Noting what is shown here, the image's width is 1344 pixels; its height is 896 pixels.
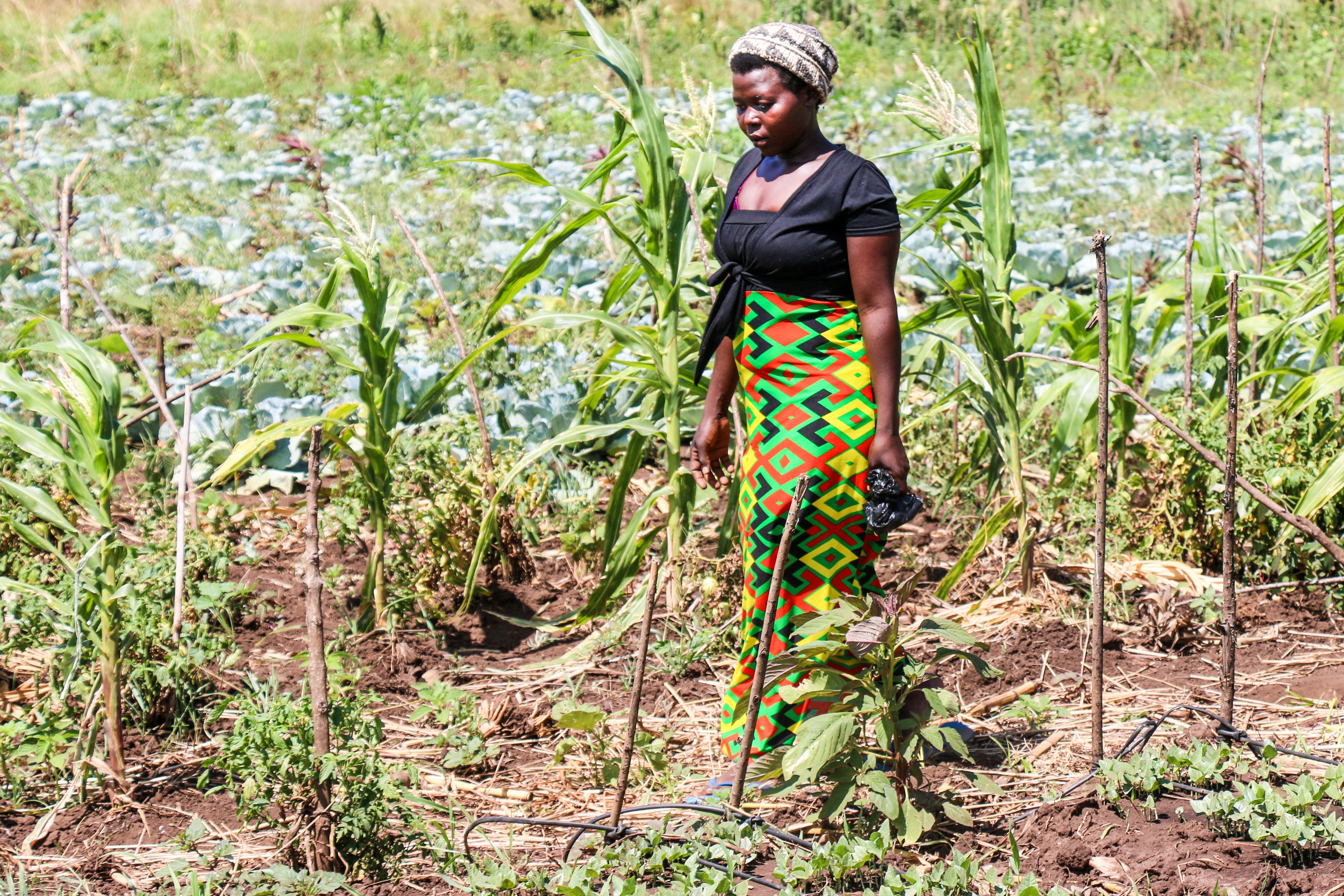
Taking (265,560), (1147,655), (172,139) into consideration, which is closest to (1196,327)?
(1147,655)

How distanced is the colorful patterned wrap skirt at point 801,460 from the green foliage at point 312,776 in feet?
2.26

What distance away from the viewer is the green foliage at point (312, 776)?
1.92 meters

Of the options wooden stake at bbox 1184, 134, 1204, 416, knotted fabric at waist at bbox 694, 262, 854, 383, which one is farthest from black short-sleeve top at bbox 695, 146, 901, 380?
wooden stake at bbox 1184, 134, 1204, 416

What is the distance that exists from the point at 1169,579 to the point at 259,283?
365 cm

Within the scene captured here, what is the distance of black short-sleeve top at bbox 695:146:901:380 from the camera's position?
80.1 inches

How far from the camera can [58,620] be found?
2.40 m

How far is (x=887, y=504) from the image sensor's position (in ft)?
7.06

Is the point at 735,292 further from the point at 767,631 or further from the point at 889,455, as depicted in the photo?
the point at 767,631

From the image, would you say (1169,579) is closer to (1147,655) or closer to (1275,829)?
(1147,655)

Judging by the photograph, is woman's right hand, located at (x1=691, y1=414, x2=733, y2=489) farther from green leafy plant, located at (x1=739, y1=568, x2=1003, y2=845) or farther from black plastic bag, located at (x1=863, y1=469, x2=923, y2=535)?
green leafy plant, located at (x1=739, y1=568, x2=1003, y2=845)

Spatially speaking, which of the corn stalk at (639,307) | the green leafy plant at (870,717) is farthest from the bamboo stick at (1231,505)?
the corn stalk at (639,307)

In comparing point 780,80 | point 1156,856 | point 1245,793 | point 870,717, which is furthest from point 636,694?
point 780,80

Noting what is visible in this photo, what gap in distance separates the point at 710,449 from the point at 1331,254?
1.70 meters

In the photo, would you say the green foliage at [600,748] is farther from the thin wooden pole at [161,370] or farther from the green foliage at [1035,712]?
the thin wooden pole at [161,370]
